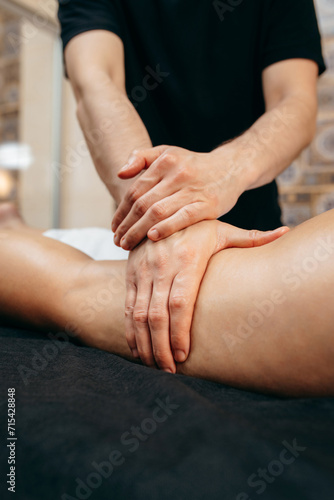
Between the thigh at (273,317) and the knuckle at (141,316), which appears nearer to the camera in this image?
the thigh at (273,317)

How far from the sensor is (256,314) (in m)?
0.61

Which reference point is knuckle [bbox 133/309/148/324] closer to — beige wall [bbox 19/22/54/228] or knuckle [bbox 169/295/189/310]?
knuckle [bbox 169/295/189/310]

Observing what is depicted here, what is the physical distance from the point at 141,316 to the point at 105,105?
70 centimetres

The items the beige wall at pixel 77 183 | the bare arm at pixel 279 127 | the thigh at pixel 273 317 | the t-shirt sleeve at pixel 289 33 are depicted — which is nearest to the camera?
the thigh at pixel 273 317

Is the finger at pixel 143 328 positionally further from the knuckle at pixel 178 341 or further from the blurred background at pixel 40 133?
the blurred background at pixel 40 133

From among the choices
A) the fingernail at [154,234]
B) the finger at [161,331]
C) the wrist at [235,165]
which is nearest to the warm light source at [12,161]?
the wrist at [235,165]

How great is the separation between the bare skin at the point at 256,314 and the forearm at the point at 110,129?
0.31 m

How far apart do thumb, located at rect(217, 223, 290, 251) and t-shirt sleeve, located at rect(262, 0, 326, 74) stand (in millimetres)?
890

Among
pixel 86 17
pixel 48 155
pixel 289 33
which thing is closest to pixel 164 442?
pixel 86 17

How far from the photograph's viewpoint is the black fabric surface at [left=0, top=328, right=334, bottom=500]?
348 mm

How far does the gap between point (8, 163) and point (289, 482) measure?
3923 millimetres

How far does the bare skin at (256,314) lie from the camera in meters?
0.56

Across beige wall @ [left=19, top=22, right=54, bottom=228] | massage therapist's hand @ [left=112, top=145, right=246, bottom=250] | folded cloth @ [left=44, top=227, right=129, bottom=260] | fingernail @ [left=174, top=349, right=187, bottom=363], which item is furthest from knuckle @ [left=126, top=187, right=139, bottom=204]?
beige wall @ [left=19, top=22, right=54, bottom=228]

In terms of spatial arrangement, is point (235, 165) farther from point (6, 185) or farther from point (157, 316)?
point (6, 185)
